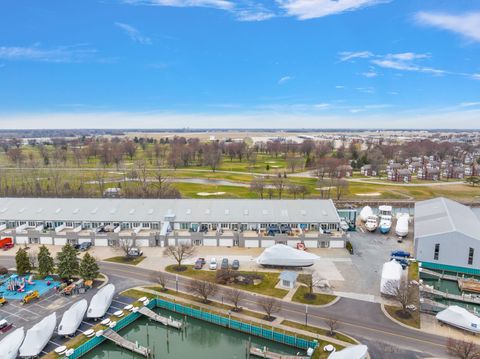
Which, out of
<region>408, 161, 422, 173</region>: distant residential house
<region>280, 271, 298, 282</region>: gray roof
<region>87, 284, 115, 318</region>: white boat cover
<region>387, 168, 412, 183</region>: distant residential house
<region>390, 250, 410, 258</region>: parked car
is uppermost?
<region>408, 161, 422, 173</region>: distant residential house

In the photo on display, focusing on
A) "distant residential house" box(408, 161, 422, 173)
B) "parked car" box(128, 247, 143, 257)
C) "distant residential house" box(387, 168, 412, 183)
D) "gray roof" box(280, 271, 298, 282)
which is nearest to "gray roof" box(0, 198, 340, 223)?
"parked car" box(128, 247, 143, 257)

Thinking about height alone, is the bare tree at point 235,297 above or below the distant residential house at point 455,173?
below

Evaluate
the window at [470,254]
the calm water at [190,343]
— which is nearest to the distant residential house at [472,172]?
the window at [470,254]

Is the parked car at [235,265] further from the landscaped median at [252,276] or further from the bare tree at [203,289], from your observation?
the bare tree at [203,289]

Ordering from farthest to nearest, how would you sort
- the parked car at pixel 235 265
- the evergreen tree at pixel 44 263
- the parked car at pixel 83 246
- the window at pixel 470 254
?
the parked car at pixel 83 246 → the parked car at pixel 235 265 → the window at pixel 470 254 → the evergreen tree at pixel 44 263

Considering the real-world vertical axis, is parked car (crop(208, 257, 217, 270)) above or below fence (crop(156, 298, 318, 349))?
above

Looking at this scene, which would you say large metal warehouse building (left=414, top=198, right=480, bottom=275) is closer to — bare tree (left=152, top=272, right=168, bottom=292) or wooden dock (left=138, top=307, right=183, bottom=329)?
wooden dock (left=138, top=307, right=183, bottom=329)

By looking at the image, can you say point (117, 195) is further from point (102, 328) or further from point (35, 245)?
point (102, 328)
